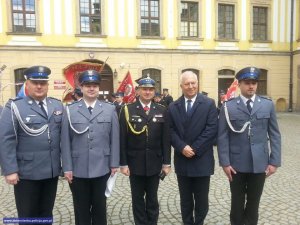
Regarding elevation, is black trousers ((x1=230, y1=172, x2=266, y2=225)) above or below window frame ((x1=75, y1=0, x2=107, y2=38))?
below

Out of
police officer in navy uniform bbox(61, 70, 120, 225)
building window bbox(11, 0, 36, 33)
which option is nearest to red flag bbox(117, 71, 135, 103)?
police officer in navy uniform bbox(61, 70, 120, 225)

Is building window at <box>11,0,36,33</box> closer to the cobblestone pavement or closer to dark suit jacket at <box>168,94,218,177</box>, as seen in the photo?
the cobblestone pavement

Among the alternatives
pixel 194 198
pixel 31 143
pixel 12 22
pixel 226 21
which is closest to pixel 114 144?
pixel 31 143

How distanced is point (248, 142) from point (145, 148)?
1134 millimetres

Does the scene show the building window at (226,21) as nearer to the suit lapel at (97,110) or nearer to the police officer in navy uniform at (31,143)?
the suit lapel at (97,110)

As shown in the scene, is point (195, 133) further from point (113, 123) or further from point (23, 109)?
point (23, 109)

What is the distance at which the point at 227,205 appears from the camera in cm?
479

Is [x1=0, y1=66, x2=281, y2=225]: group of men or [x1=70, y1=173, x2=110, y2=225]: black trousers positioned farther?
[x1=70, y1=173, x2=110, y2=225]: black trousers

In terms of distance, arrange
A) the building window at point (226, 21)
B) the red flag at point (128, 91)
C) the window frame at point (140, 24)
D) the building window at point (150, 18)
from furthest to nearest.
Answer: the building window at point (226, 21)
the building window at point (150, 18)
the window frame at point (140, 24)
the red flag at point (128, 91)

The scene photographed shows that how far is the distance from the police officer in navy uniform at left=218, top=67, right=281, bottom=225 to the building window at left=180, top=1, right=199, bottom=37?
17175mm

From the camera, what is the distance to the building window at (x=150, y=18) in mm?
19328

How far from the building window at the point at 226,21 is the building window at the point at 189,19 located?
1.59 meters

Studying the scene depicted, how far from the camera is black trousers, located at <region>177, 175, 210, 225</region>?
376cm

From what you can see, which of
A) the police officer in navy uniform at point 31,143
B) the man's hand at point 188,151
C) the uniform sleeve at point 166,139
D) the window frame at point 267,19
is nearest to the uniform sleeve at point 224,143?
the man's hand at point 188,151
